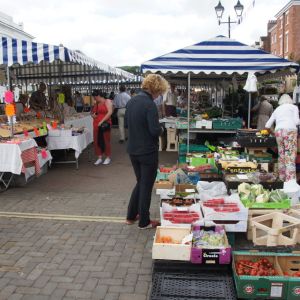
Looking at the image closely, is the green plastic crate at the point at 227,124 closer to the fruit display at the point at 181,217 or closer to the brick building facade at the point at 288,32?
the fruit display at the point at 181,217

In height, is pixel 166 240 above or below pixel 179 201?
below

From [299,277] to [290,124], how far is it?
435 centimetres

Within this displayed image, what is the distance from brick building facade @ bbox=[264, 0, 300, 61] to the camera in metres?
42.5

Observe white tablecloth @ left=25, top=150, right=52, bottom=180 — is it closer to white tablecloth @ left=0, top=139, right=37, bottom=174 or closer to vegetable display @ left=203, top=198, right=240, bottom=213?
white tablecloth @ left=0, top=139, right=37, bottom=174

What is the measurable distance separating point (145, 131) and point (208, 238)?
57.6 inches

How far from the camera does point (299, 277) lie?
3246 mm

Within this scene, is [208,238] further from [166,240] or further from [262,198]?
[262,198]

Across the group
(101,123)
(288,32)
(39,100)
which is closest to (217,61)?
Result: (101,123)

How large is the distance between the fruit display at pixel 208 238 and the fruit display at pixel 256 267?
0.31 metres

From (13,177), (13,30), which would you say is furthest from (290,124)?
(13,30)

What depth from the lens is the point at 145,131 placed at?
4.69 metres

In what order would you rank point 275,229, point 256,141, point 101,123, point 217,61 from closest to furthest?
point 275,229 < point 256,141 < point 217,61 < point 101,123

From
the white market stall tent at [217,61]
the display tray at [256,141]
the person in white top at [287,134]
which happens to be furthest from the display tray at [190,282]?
the white market stall tent at [217,61]

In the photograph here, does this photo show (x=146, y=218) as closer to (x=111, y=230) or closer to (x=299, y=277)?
(x=111, y=230)
